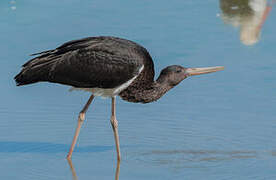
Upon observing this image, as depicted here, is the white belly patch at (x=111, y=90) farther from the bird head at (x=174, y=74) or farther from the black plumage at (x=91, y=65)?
the bird head at (x=174, y=74)

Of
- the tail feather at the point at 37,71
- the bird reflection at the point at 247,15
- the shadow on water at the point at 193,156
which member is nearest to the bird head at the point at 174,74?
the shadow on water at the point at 193,156

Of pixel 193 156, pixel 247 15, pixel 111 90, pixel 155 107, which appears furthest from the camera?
pixel 247 15

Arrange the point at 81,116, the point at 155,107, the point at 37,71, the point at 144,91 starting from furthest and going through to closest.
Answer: the point at 155,107
the point at 81,116
the point at 144,91
the point at 37,71

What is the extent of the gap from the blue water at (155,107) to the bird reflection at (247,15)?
0.10 metres

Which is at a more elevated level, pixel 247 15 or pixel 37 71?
pixel 37 71

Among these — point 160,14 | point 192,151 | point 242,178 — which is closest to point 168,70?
point 192,151

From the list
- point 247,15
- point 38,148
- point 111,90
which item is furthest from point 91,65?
point 247,15

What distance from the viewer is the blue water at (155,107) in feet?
22.2

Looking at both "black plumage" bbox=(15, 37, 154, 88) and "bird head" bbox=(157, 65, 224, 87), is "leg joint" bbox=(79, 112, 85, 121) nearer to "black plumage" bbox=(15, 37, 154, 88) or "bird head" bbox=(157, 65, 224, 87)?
"black plumage" bbox=(15, 37, 154, 88)

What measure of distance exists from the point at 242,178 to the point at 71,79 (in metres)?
1.95

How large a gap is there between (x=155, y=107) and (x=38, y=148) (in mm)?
1528

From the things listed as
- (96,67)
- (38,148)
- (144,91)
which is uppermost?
(96,67)

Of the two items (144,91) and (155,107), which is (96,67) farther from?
(155,107)

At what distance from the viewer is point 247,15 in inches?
414
